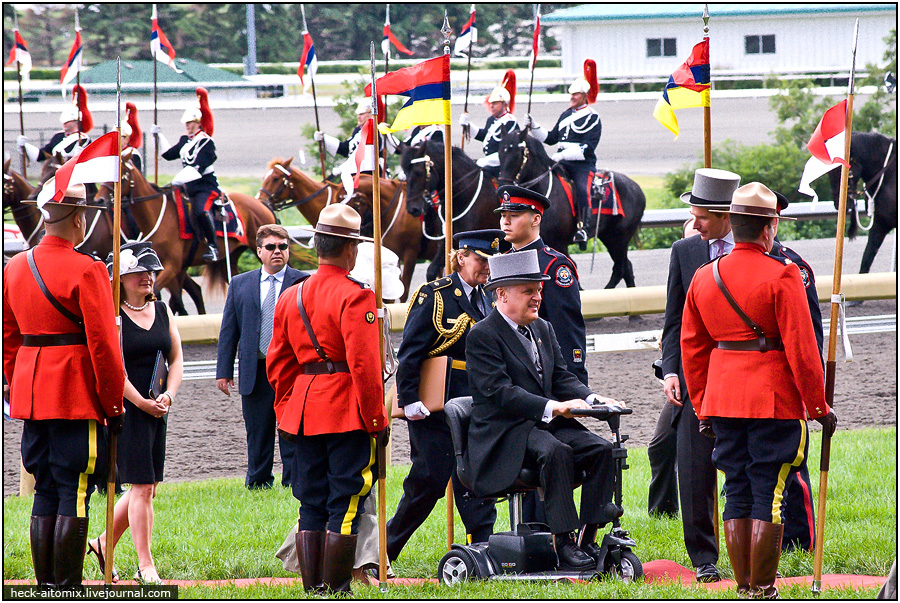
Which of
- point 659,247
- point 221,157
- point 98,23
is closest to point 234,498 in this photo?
point 659,247

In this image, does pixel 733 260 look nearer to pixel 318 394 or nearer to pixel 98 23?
pixel 318 394

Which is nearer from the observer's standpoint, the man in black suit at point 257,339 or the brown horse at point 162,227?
the man in black suit at point 257,339

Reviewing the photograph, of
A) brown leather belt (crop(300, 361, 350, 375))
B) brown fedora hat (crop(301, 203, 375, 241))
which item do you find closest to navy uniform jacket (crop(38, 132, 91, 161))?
brown fedora hat (crop(301, 203, 375, 241))

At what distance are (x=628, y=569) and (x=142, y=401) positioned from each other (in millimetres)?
2553

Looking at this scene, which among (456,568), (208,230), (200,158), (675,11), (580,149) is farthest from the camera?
(675,11)

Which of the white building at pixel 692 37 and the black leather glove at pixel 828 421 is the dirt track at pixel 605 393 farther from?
the white building at pixel 692 37

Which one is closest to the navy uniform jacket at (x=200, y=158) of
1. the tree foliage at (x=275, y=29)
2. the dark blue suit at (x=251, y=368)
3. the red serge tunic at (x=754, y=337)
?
the dark blue suit at (x=251, y=368)

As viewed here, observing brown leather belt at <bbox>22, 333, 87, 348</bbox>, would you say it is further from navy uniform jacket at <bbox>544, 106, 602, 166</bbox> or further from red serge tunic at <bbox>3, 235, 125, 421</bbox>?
navy uniform jacket at <bbox>544, 106, 602, 166</bbox>

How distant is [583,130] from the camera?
15.9 m

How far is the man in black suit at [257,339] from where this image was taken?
8.37m

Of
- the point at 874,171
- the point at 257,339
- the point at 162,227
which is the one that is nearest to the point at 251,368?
the point at 257,339

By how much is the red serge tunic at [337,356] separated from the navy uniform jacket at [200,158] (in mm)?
9746

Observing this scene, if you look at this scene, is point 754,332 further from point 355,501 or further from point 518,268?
point 355,501

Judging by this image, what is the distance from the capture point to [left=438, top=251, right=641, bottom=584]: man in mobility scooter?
5.65 metres
